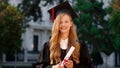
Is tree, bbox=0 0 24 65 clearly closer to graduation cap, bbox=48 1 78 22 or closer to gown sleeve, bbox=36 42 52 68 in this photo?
graduation cap, bbox=48 1 78 22

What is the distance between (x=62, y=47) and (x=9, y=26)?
23837 millimetres

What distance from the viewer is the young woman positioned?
474 cm

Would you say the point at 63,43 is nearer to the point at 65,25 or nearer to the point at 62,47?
the point at 62,47

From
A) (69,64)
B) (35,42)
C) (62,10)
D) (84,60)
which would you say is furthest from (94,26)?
(69,64)

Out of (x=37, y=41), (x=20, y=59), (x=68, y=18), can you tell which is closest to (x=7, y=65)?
(x=20, y=59)

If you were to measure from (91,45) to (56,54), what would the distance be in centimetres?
2914

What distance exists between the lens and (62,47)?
4.81m

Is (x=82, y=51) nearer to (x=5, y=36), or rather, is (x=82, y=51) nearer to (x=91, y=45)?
(x=5, y=36)

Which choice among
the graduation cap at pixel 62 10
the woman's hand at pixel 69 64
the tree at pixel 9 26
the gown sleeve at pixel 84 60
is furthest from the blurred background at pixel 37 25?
the woman's hand at pixel 69 64

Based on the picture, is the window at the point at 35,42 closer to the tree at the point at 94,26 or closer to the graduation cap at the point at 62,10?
the tree at the point at 94,26

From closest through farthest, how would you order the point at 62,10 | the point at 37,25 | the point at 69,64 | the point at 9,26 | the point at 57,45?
1. the point at 69,64
2. the point at 57,45
3. the point at 62,10
4. the point at 9,26
5. the point at 37,25

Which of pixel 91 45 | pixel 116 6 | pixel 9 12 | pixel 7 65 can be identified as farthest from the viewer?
pixel 7 65

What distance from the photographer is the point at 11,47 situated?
29.5 m

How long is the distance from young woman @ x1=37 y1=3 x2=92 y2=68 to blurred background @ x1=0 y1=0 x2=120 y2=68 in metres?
19.0
